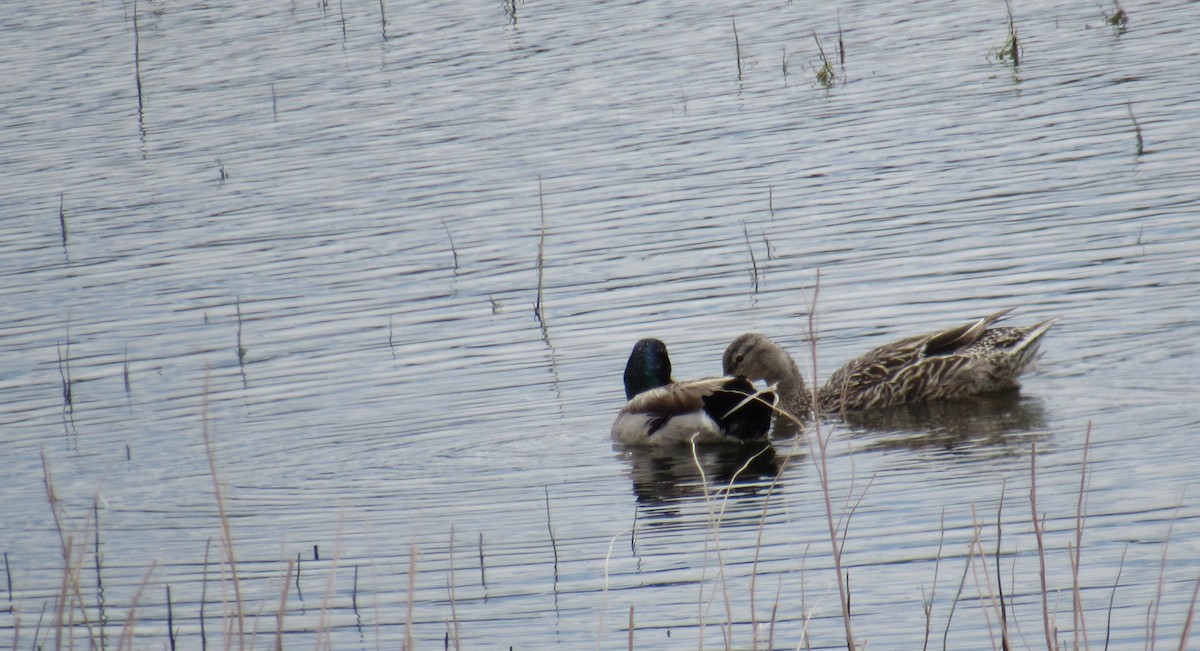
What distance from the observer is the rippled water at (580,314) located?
7.32 metres

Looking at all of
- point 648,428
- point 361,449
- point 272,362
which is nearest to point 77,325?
point 272,362

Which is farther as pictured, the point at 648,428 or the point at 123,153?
the point at 123,153

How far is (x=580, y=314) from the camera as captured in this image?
1266 centimetres

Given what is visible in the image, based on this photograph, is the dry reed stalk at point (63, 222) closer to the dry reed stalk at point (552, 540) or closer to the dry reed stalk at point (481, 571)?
the dry reed stalk at point (552, 540)

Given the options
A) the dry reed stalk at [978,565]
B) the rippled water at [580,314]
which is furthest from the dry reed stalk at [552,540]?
the dry reed stalk at [978,565]

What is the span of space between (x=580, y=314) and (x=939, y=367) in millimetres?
2848

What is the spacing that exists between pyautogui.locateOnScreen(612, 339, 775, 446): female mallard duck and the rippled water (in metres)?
0.21

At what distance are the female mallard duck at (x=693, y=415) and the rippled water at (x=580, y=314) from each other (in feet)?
0.70

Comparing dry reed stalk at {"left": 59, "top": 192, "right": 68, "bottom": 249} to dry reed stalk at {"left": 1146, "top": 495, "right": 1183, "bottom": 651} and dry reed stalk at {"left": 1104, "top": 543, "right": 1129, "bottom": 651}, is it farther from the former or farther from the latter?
dry reed stalk at {"left": 1146, "top": 495, "right": 1183, "bottom": 651}

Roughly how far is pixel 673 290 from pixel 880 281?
1439 mm

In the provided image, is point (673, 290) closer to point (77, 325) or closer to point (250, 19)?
point (77, 325)

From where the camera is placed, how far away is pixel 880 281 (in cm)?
1270

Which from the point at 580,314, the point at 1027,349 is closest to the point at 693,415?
the point at 1027,349

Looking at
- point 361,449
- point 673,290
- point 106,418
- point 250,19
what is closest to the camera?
point 361,449
